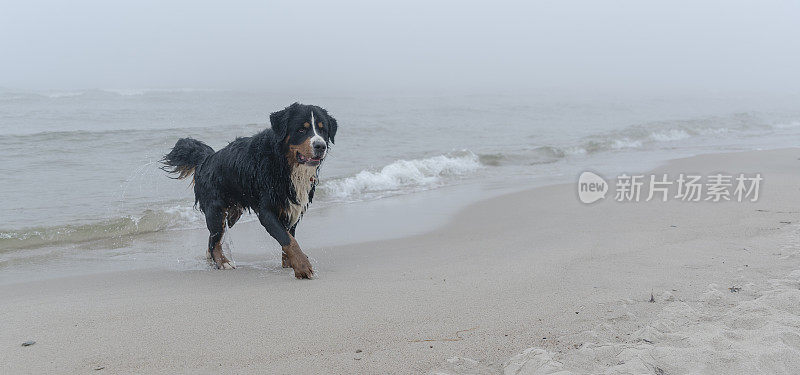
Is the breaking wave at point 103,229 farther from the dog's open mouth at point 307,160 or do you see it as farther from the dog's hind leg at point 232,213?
the dog's open mouth at point 307,160

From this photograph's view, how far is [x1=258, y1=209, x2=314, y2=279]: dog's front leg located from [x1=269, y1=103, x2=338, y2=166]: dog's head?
22.1 inches

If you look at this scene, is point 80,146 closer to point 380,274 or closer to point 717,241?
point 380,274

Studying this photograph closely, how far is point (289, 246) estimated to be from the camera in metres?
5.09

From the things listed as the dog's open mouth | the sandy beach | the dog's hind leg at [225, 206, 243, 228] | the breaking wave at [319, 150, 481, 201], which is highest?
the dog's open mouth

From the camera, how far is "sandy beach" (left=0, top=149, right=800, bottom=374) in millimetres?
3086

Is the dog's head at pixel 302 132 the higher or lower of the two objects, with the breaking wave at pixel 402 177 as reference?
higher

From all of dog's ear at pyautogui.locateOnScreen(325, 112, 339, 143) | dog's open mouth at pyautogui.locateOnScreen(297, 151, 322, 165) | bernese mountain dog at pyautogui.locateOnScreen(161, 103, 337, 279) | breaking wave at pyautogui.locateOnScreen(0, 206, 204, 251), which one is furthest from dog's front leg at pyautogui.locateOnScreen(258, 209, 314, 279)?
breaking wave at pyautogui.locateOnScreen(0, 206, 204, 251)

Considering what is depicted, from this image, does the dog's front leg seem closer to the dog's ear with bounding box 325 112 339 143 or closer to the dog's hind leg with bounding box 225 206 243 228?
the dog's hind leg with bounding box 225 206 243 228

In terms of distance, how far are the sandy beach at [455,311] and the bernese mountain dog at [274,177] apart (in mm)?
443

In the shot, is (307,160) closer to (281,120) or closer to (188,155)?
(281,120)

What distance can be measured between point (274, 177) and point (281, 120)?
0.54 m

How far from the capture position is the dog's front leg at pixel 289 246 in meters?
4.97

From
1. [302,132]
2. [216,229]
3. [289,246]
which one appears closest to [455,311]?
[289,246]

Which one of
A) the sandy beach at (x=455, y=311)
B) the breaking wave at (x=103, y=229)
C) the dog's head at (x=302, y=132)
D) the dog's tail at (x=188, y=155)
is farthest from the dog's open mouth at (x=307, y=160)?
the breaking wave at (x=103, y=229)
